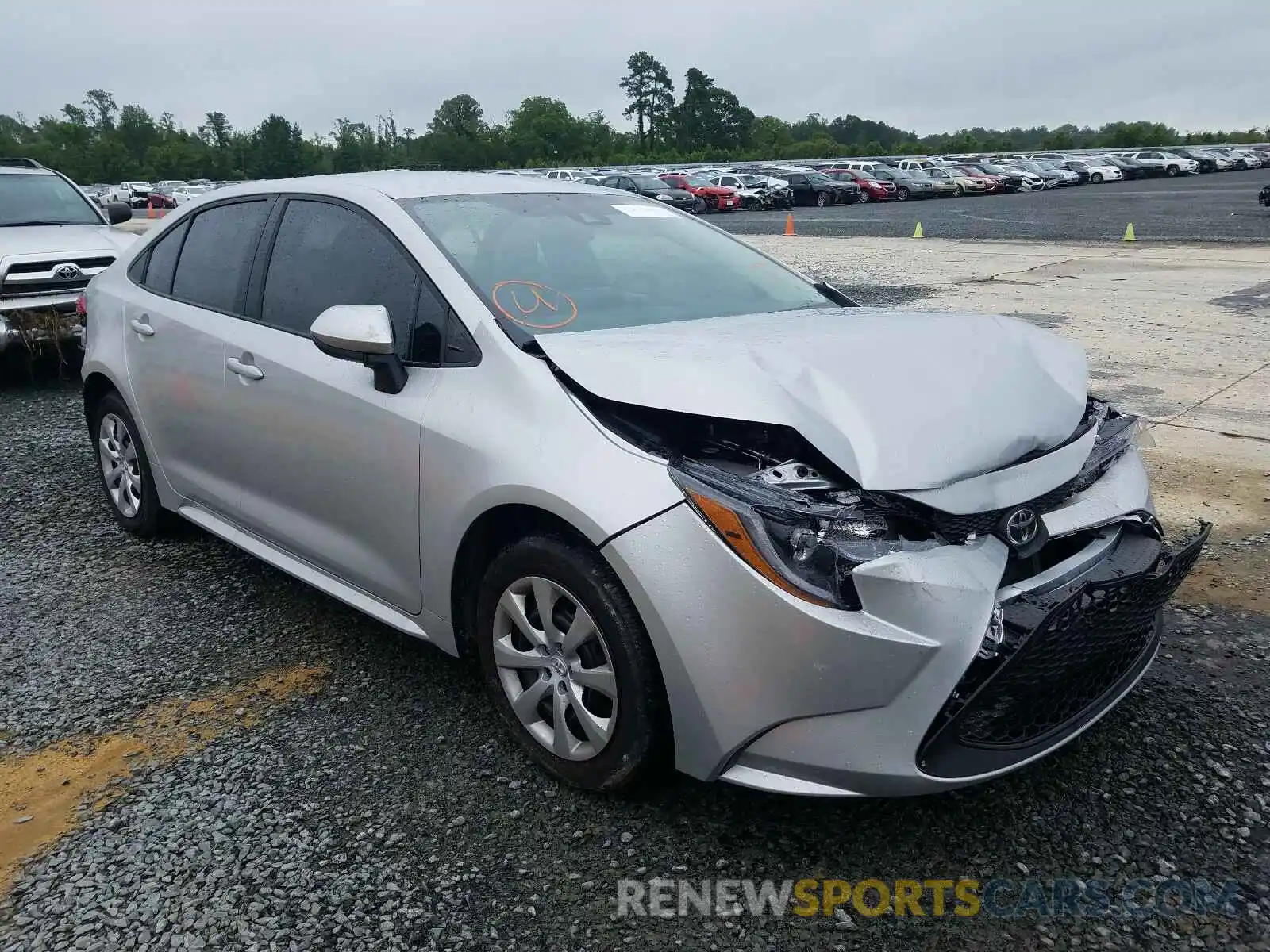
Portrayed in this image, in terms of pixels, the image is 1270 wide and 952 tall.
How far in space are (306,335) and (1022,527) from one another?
2.38 metres

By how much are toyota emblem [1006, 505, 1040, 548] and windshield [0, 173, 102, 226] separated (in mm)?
9114

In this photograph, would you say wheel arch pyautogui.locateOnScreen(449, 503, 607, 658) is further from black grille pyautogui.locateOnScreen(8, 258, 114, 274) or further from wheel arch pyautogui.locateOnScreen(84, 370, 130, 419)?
black grille pyautogui.locateOnScreen(8, 258, 114, 274)

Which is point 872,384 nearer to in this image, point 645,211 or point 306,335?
point 645,211

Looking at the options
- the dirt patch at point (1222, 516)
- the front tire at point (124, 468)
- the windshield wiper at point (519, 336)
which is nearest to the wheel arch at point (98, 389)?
the front tire at point (124, 468)

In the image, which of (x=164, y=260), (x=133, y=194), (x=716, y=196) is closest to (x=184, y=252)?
(x=164, y=260)

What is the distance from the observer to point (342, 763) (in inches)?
118

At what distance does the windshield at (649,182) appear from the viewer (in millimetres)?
36938

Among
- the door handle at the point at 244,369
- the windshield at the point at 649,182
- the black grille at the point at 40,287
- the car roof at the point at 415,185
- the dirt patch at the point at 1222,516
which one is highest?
the windshield at the point at 649,182

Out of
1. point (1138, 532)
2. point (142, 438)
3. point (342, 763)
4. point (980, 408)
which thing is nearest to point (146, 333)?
point (142, 438)

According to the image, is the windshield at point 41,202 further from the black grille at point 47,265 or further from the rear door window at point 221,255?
the rear door window at point 221,255

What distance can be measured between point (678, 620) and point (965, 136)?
115 m

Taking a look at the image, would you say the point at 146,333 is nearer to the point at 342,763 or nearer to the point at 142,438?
the point at 142,438

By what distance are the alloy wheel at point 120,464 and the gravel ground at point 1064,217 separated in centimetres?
1979

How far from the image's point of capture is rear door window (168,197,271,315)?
397 centimetres
